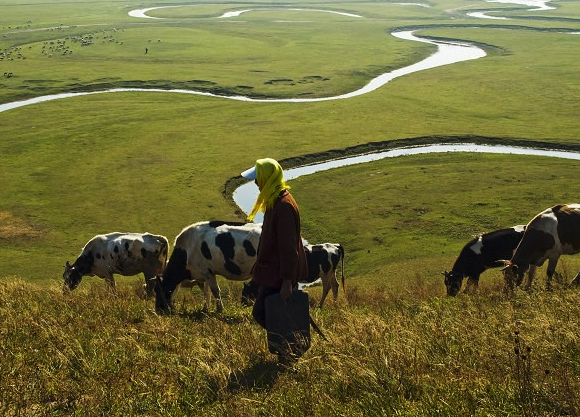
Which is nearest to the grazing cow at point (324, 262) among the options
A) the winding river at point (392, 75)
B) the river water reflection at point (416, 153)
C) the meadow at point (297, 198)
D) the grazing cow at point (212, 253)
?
the meadow at point (297, 198)

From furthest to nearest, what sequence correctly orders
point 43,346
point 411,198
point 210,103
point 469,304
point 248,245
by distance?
point 210,103 < point 411,198 < point 248,245 < point 469,304 < point 43,346

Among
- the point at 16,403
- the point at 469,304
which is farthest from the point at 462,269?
the point at 16,403

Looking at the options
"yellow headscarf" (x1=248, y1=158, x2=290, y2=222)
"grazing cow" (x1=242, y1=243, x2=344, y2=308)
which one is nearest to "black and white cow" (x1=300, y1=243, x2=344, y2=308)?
"grazing cow" (x1=242, y1=243, x2=344, y2=308)

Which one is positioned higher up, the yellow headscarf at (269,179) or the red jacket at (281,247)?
the yellow headscarf at (269,179)

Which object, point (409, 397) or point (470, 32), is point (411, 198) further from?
point (470, 32)

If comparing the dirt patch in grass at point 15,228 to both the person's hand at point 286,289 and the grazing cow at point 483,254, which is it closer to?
the grazing cow at point 483,254

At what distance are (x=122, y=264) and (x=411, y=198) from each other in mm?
20310

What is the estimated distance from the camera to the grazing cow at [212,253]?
16.5m

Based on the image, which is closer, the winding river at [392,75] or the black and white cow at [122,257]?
the black and white cow at [122,257]

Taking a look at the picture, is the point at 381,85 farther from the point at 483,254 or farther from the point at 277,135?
the point at 483,254

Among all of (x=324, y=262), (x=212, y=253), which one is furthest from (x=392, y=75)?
(x=212, y=253)

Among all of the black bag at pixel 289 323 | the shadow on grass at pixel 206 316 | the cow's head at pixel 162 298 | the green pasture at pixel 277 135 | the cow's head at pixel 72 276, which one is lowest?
the green pasture at pixel 277 135

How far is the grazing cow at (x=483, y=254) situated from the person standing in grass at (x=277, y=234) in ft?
40.8

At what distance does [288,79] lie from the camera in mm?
76562
